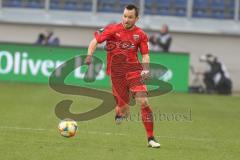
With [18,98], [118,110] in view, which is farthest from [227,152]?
[18,98]

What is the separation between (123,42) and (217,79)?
15.7 meters

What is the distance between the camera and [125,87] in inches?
493

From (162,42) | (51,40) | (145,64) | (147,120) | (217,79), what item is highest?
(145,64)

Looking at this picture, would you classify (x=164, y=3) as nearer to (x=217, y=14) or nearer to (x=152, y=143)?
(x=217, y=14)

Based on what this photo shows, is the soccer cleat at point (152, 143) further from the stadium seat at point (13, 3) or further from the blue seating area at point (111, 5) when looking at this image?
the stadium seat at point (13, 3)

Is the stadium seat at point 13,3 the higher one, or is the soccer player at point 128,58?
the soccer player at point 128,58

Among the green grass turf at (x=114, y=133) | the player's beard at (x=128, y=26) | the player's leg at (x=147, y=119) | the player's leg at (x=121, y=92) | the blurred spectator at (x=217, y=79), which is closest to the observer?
the green grass turf at (x=114, y=133)

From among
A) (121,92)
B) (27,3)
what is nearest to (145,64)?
(121,92)

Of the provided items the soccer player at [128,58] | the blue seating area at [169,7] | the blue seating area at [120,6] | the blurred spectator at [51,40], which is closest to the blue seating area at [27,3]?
the blue seating area at [120,6]

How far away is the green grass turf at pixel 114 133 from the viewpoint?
34.6ft

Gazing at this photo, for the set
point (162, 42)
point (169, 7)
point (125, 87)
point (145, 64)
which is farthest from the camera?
point (169, 7)

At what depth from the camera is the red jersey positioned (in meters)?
11.8

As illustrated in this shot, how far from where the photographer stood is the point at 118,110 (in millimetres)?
13180

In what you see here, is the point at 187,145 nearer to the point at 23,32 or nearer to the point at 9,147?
the point at 9,147
